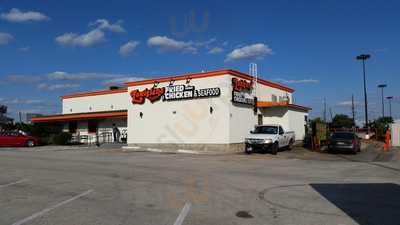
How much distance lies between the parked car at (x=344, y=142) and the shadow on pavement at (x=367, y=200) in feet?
49.5

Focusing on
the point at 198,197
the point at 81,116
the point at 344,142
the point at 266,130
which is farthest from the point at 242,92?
the point at 198,197

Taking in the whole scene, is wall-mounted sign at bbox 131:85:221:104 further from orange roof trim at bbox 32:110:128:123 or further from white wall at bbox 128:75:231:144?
orange roof trim at bbox 32:110:128:123

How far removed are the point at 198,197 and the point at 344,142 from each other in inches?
768

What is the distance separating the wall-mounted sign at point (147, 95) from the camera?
3121cm

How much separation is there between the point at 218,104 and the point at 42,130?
25.3 meters

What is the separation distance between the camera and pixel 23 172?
16.1 meters

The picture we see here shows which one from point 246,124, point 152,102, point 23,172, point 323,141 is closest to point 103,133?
point 152,102

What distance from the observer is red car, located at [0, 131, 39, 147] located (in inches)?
1492

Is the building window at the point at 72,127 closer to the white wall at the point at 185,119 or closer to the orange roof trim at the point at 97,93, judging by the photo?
the orange roof trim at the point at 97,93

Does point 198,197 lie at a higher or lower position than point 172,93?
lower

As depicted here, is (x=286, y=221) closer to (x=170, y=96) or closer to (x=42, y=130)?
(x=170, y=96)

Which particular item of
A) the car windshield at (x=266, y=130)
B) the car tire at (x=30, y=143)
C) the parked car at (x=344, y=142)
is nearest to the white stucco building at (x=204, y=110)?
the car windshield at (x=266, y=130)

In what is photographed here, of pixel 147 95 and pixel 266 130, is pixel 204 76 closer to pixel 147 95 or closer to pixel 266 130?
pixel 147 95

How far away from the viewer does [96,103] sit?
45969mm
